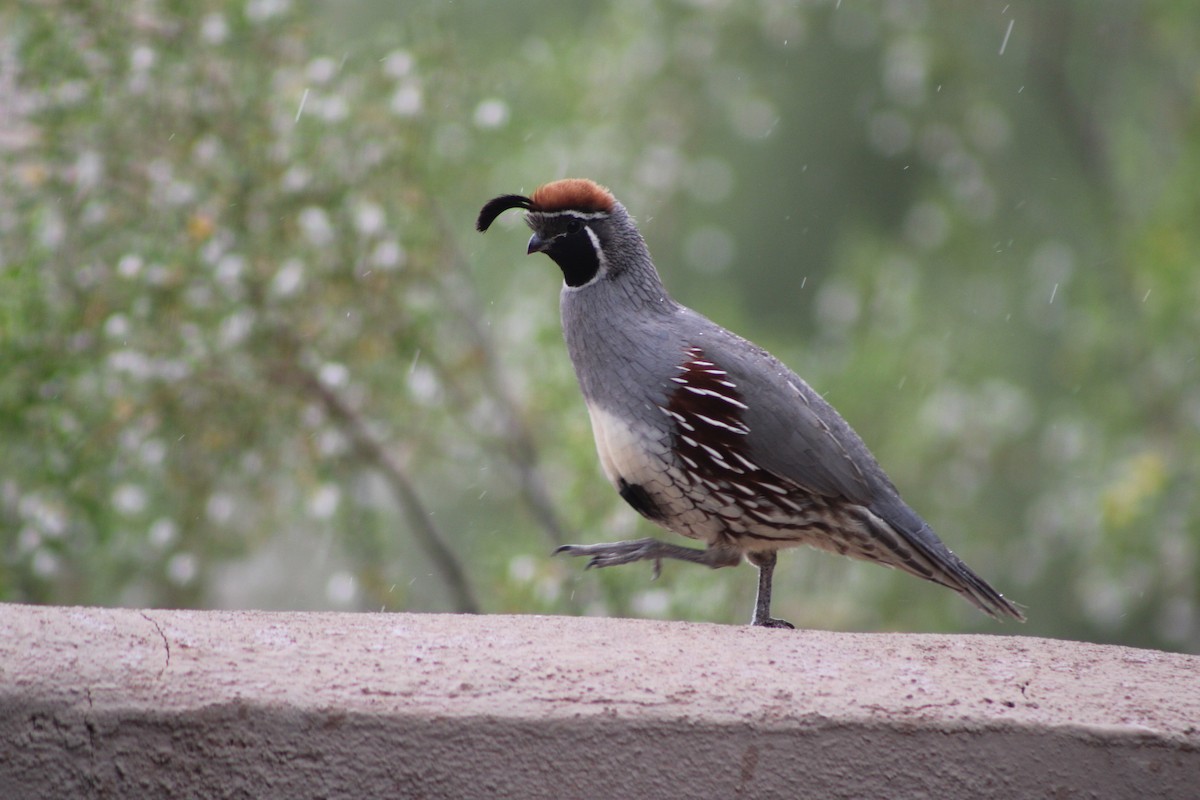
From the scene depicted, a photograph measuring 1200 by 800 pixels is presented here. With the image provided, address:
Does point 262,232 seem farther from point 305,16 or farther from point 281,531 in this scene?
point 281,531

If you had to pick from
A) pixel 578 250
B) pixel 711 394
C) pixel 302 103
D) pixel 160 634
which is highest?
pixel 302 103

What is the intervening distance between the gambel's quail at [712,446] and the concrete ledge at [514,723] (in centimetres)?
98

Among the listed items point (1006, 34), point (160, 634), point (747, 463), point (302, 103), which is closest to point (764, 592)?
point (747, 463)

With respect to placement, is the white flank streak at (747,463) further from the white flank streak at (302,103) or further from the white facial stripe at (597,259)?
the white flank streak at (302,103)

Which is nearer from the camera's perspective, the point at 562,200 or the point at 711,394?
the point at 711,394

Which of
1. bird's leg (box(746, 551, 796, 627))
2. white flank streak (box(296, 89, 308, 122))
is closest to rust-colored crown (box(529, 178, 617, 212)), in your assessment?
bird's leg (box(746, 551, 796, 627))

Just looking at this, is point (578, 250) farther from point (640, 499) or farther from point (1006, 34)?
point (1006, 34)

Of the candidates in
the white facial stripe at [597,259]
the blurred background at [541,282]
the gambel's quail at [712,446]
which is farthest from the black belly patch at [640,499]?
the blurred background at [541,282]

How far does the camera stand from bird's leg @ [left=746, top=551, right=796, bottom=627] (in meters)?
3.78

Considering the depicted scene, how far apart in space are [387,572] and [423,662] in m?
4.22

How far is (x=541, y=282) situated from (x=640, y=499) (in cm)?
372

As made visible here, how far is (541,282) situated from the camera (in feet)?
24.4

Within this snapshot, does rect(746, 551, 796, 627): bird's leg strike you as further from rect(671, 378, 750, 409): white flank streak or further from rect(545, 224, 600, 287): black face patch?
rect(545, 224, 600, 287): black face patch

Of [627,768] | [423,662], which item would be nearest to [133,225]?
[423,662]
